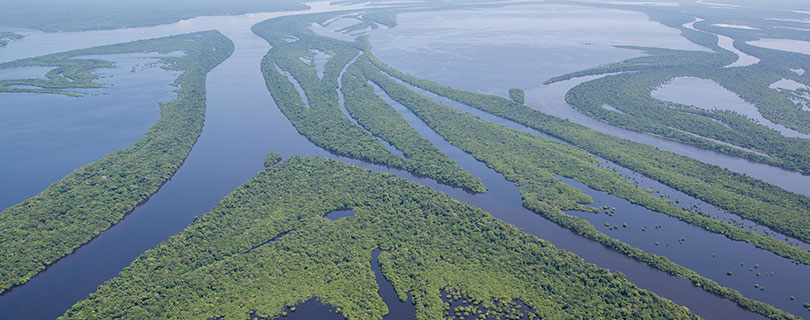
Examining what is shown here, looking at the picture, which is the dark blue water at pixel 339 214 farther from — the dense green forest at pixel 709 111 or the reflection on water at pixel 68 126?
the dense green forest at pixel 709 111

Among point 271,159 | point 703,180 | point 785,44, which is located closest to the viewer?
point 703,180

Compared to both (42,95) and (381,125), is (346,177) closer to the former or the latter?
(381,125)

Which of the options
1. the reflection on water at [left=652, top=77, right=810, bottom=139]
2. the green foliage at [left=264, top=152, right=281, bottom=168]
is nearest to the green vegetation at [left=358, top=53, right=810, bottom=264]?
the green foliage at [left=264, top=152, right=281, bottom=168]

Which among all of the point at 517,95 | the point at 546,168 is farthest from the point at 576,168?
the point at 517,95

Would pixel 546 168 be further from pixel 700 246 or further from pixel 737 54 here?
pixel 737 54

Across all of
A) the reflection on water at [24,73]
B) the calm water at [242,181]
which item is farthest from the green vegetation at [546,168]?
the reflection on water at [24,73]

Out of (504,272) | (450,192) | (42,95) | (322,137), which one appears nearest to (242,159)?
(322,137)

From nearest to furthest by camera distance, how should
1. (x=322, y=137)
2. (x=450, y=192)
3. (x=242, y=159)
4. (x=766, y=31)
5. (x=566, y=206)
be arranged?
(x=566, y=206) → (x=450, y=192) → (x=242, y=159) → (x=322, y=137) → (x=766, y=31)
